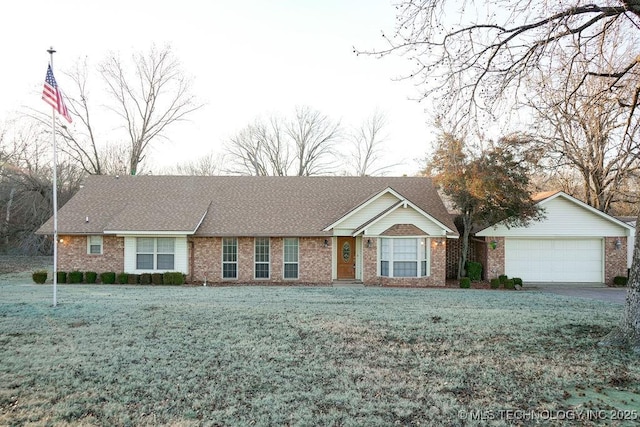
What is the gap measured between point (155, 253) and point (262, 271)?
4.73 meters

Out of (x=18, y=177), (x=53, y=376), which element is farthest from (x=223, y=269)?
(x=18, y=177)

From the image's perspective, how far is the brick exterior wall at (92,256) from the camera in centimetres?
1938

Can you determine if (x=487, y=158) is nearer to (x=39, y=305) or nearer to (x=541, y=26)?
(x=541, y=26)

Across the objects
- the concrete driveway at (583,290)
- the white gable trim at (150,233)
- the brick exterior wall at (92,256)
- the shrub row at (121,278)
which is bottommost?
the concrete driveway at (583,290)

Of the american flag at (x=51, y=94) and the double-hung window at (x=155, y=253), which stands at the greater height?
the american flag at (x=51, y=94)

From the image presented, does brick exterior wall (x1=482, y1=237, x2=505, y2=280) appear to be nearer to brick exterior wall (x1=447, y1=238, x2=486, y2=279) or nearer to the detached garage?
the detached garage

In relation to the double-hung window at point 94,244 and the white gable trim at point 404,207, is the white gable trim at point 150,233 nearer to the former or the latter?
the double-hung window at point 94,244

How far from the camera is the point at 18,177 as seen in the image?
33000 mm

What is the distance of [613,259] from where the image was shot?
20391 millimetres

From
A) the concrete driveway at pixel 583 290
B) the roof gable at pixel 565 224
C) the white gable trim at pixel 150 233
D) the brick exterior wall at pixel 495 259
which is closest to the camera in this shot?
the concrete driveway at pixel 583 290

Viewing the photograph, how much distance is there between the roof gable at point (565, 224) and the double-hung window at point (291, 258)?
343 inches

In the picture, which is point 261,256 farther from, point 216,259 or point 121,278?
point 121,278

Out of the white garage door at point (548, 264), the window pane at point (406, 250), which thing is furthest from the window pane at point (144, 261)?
the white garage door at point (548, 264)

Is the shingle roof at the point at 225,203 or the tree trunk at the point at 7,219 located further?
the tree trunk at the point at 7,219
